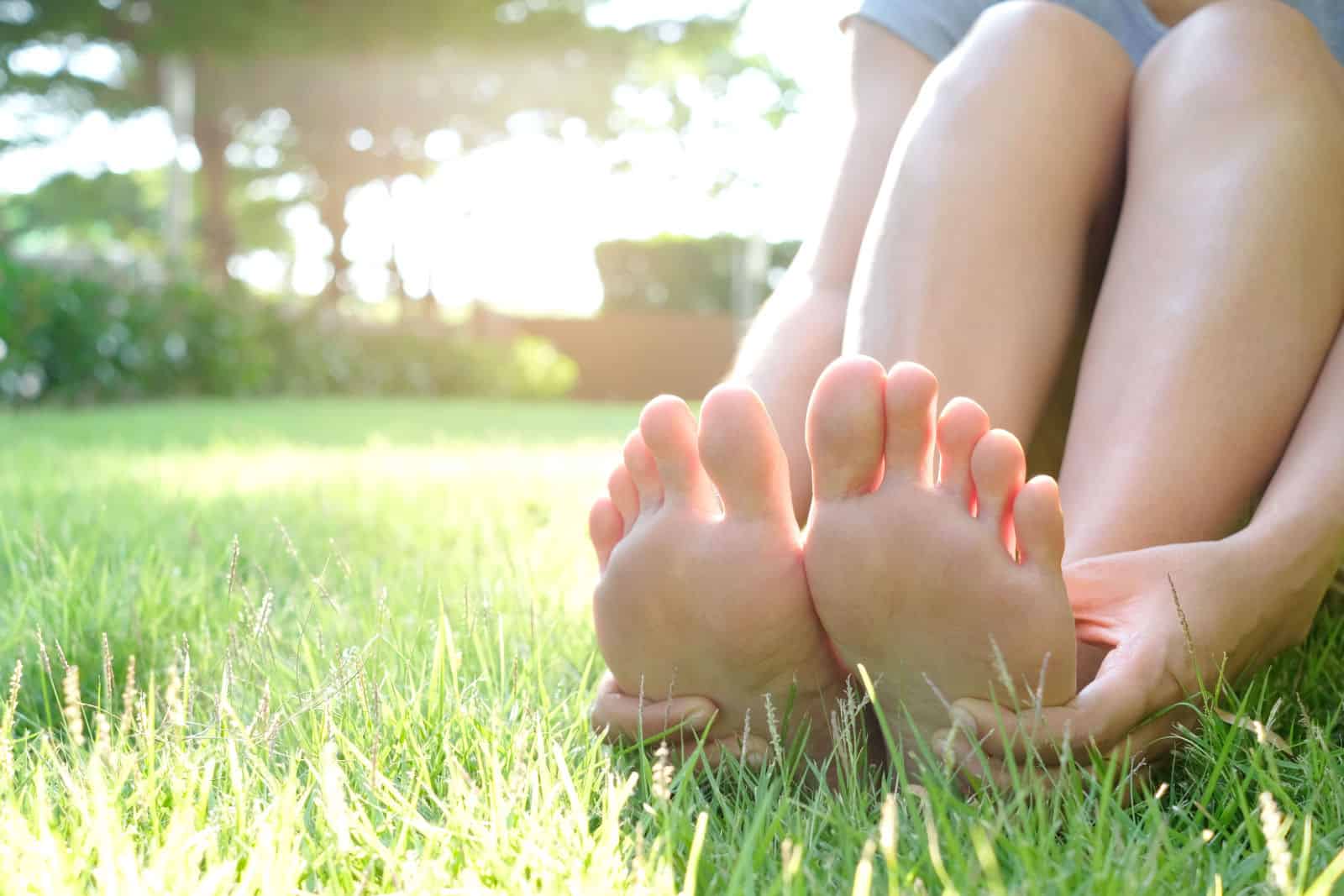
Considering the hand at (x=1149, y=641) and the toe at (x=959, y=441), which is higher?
the toe at (x=959, y=441)

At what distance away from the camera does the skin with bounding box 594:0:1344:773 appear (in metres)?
0.76

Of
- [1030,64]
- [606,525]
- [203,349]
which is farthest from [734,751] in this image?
[203,349]

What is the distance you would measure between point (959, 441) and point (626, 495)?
0.68ft

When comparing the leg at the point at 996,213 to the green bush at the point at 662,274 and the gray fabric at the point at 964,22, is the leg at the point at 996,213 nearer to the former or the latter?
the gray fabric at the point at 964,22

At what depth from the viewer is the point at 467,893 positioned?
534 mm

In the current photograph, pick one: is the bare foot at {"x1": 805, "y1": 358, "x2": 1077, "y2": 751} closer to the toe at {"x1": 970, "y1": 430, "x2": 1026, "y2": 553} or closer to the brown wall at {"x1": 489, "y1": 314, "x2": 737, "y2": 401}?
the toe at {"x1": 970, "y1": 430, "x2": 1026, "y2": 553}

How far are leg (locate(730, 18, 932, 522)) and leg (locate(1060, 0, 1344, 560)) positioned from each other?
214 mm

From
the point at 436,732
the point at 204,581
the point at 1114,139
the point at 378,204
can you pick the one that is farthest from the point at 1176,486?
the point at 378,204

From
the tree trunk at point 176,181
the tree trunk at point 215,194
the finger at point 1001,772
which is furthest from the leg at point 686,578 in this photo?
the tree trunk at point 215,194

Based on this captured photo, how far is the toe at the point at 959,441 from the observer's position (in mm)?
664

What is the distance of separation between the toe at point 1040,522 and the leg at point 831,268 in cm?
31

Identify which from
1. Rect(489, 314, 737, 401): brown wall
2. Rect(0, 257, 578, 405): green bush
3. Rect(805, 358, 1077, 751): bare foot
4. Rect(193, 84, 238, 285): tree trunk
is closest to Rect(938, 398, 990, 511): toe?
Rect(805, 358, 1077, 751): bare foot

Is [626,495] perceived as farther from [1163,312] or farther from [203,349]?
[203,349]

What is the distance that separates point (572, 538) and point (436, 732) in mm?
1187
